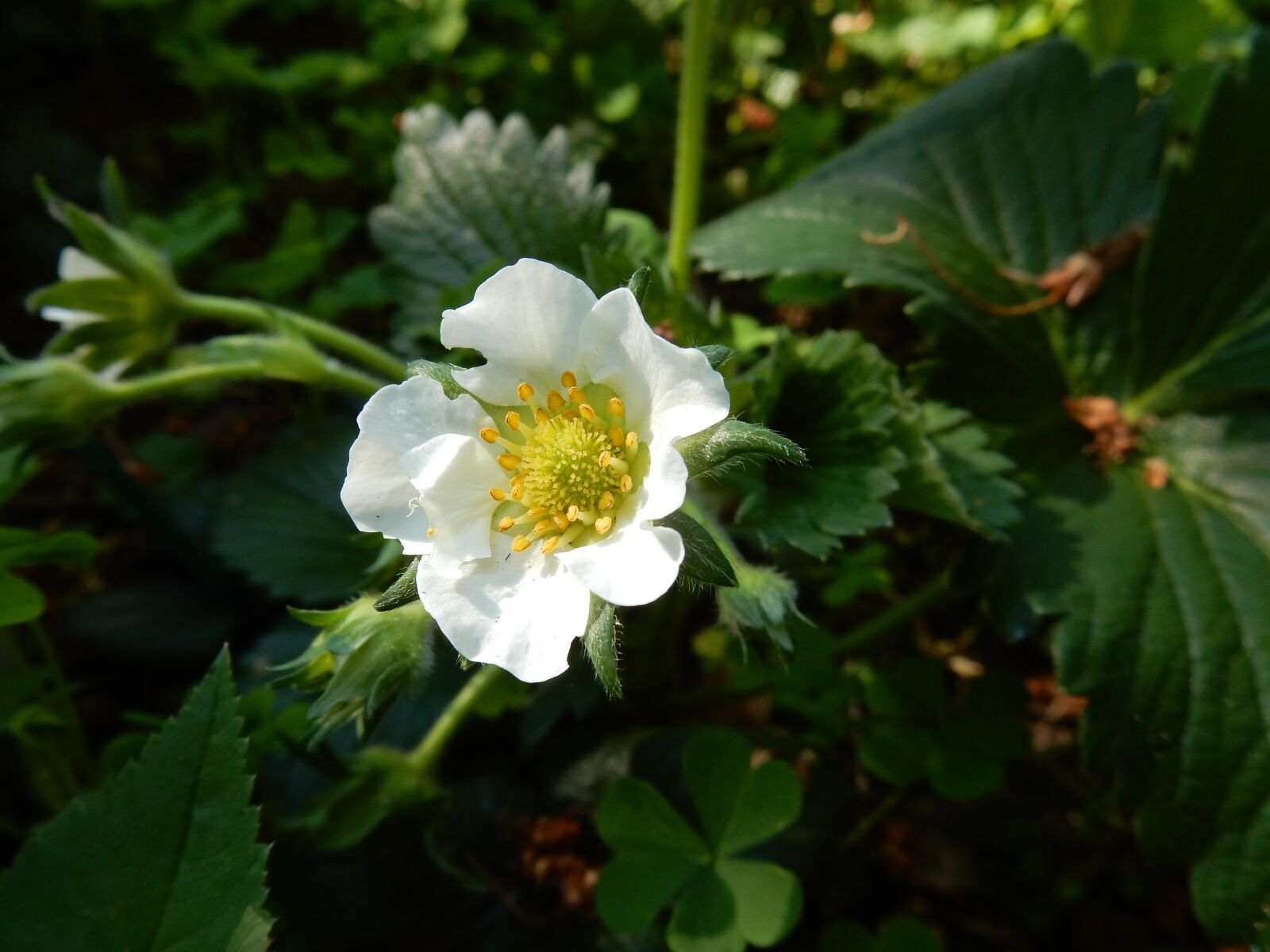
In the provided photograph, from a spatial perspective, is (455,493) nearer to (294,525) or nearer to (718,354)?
(718,354)

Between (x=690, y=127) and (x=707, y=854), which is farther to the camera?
(x=690, y=127)

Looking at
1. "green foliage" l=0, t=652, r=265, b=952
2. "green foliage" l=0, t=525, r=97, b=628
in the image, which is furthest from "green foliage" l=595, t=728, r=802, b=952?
"green foliage" l=0, t=525, r=97, b=628

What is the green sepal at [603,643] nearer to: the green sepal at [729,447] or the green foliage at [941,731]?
the green sepal at [729,447]

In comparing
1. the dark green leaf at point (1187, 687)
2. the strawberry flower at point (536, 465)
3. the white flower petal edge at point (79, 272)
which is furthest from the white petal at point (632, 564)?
the white flower petal edge at point (79, 272)

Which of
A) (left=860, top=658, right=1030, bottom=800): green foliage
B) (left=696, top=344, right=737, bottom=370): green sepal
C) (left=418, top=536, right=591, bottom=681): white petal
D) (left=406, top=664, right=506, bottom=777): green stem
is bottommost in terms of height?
(left=860, top=658, right=1030, bottom=800): green foliage

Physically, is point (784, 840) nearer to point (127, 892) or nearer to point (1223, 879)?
point (1223, 879)

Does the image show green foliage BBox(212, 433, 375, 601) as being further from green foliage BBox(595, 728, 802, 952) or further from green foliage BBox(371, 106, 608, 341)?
green foliage BBox(595, 728, 802, 952)

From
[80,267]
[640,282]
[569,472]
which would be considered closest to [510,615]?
[569,472]
